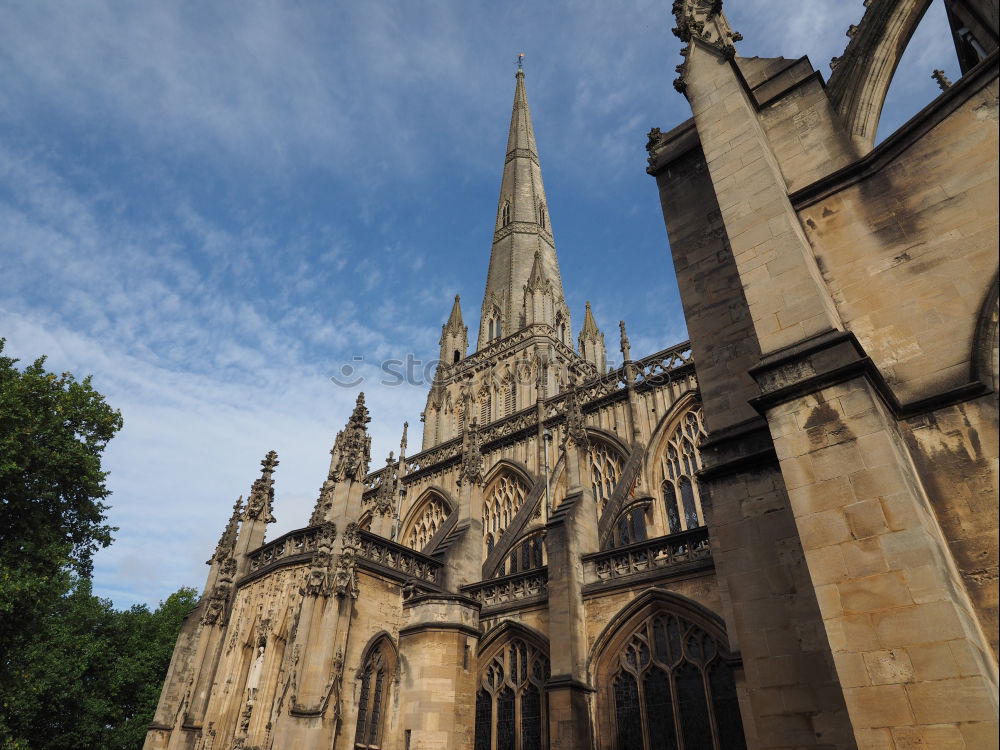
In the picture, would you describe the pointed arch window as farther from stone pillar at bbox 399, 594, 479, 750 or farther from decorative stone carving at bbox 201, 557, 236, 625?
stone pillar at bbox 399, 594, 479, 750

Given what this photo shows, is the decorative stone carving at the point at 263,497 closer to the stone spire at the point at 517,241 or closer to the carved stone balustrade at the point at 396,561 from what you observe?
the carved stone balustrade at the point at 396,561

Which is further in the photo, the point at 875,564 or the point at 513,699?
the point at 513,699

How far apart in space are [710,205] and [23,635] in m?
16.0

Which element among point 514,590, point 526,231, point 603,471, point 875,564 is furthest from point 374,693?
point 526,231

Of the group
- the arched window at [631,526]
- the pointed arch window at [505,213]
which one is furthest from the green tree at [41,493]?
the pointed arch window at [505,213]

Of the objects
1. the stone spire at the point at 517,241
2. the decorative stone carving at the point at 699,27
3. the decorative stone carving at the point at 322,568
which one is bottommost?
the decorative stone carving at the point at 322,568

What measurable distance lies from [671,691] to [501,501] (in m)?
10.2

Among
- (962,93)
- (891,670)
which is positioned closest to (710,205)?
(962,93)

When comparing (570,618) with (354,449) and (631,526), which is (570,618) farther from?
(354,449)

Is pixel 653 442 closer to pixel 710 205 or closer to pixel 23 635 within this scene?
pixel 710 205

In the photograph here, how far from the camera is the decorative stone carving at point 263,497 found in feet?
46.2

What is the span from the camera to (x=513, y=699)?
11.9 metres

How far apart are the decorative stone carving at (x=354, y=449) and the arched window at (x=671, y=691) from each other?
20.0ft

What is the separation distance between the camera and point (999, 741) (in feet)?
11.6
